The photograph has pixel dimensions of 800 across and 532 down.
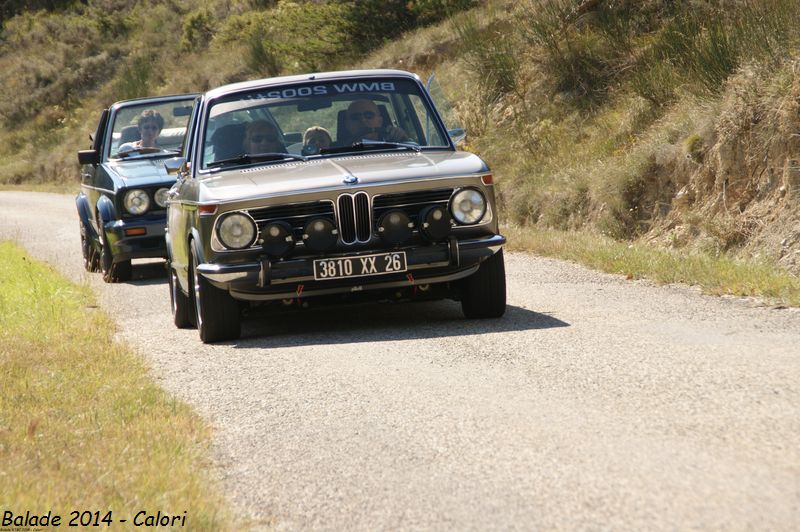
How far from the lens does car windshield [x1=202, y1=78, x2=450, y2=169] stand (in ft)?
27.7

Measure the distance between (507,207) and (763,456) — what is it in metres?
12.1

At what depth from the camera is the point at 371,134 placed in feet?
28.3

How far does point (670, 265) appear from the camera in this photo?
991 centimetres

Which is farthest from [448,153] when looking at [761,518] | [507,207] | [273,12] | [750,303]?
[273,12]

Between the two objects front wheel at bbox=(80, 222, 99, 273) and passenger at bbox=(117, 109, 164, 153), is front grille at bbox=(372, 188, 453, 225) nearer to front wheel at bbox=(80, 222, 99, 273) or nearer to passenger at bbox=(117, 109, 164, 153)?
passenger at bbox=(117, 109, 164, 153)

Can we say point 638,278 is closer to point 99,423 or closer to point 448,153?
point 448,153

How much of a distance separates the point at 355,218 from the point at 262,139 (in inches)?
50.8

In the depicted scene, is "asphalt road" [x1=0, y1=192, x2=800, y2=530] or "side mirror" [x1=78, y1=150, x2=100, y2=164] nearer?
"asphalt road" [x1=0, y1=192, x2=800, y2=530]

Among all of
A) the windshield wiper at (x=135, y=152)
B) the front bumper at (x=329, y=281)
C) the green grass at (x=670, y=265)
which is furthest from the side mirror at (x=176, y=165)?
the windshield wiper at (x=135, y=152)

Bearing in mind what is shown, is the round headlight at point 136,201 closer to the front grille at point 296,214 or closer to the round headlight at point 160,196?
the round headlight at point 160,196

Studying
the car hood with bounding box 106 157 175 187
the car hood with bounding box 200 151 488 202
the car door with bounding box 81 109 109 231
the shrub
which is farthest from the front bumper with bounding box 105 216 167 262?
the shrub

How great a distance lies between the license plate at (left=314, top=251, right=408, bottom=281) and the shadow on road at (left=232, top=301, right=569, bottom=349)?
0.42 m

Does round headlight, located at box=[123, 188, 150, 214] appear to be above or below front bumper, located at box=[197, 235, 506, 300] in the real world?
below

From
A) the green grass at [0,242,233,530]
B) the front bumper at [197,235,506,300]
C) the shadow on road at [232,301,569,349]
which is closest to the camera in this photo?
the green grass at [0,242,233,530]
